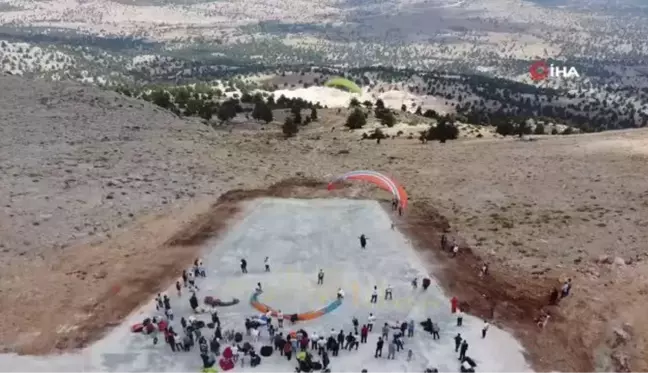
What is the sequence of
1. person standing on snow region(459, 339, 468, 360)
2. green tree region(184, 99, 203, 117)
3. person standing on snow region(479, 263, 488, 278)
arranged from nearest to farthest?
person standing on snow region(459, 339, 468, 360), person standing on snow region(479, 263, 488, 278), green tree region(184, 99, 203, 117)

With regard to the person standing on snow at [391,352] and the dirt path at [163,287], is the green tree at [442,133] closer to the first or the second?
the dirt path at [163,287]

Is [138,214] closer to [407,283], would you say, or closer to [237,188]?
[237,188]

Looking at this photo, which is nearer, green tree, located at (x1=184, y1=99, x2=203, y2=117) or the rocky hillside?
the rocky hillside

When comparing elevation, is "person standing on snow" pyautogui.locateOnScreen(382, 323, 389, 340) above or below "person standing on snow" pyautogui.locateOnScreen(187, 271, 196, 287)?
below

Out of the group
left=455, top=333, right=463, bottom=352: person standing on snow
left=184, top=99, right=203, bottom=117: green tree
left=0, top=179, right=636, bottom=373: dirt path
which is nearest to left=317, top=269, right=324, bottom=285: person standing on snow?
left=0, top=179, right=636, bottom=373: dirt path

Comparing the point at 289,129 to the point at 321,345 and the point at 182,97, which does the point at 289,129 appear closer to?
the point at 182,97

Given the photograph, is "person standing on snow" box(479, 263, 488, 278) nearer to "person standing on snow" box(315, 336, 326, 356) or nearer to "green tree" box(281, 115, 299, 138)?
"person standing on snow" box(315, 336, 326, 356)
